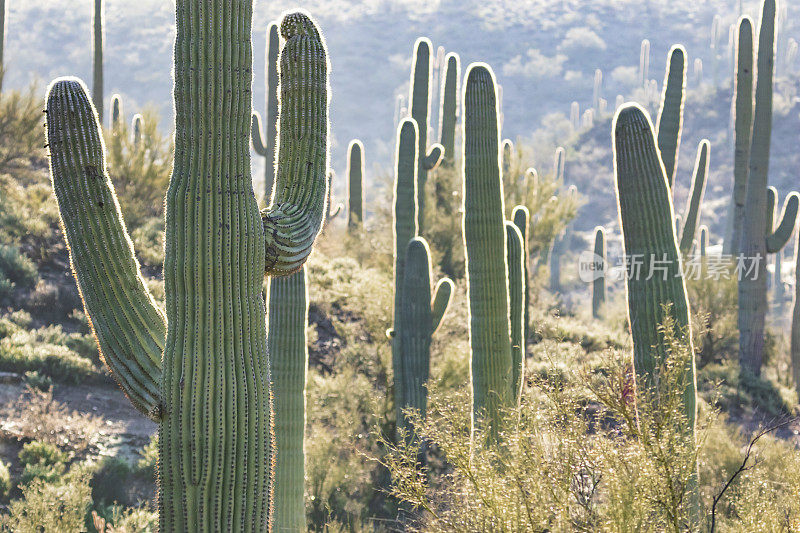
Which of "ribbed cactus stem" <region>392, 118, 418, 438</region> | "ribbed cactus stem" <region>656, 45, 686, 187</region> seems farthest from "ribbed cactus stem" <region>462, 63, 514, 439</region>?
"ribbed cactus stem" <region>656, 45, 686, 187</region>

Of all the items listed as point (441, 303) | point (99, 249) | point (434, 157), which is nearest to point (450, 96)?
point (434, 157)

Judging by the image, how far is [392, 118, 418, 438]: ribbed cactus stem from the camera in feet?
38.1

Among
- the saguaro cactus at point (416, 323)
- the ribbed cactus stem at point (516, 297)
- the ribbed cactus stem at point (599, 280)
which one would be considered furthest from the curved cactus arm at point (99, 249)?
the ribbed cactus stem at point (599, 280)

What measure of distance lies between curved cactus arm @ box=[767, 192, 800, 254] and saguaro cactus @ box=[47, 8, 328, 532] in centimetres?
1424

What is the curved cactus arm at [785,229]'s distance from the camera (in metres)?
16.5

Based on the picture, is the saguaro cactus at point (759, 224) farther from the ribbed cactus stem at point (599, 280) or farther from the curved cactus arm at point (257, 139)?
the curved cactus arm at point (257, 139)

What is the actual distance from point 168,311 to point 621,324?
16.4 metres

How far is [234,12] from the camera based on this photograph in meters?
4.32

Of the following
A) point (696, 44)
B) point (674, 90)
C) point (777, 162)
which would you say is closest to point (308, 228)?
point (674, 90)

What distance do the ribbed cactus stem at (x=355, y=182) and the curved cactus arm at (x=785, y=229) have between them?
28.9 feet

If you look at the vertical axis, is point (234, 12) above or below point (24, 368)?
above

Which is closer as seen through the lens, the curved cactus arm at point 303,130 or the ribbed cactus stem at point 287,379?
the curved cactus arm at point 303,130

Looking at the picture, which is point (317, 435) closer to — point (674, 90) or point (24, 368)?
point (24, 368)

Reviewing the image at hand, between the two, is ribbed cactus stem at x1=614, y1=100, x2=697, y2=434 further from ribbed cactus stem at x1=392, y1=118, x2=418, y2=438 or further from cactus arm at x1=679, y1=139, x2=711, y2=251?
cactus arm at x1=679, y1=139, x2=711, y2=251
